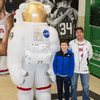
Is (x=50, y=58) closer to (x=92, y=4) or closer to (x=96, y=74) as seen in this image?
(x=96, y=74)

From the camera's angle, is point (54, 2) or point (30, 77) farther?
point (54, 2)

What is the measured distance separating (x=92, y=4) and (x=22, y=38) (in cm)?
265

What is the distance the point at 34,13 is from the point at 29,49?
50 centimetres

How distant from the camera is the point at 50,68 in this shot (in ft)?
7.43

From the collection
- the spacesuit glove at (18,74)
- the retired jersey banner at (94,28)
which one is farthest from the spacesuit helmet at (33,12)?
the retired jersey banner at (94,28)

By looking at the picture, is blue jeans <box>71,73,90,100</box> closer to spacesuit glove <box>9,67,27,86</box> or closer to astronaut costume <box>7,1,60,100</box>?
astronaut costume <box>7,1,60,100</box>

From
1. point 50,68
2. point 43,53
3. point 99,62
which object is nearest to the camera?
point 43,53

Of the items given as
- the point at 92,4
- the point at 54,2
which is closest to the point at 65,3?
the point at 54,2

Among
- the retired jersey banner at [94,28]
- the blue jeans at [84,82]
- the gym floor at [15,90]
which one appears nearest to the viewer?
the blue jeans at [84,82]

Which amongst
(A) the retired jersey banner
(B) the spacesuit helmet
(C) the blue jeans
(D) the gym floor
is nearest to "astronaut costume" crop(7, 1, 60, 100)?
(B) the spacesuit helmet

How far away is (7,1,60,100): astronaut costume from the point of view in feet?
6.90

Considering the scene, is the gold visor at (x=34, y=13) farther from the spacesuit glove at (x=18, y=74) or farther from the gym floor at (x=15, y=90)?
the gym floor at (x=15, y=90)

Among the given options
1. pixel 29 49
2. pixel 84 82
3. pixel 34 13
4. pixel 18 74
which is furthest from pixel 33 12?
pixel 84 82

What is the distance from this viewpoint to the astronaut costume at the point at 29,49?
2.10 metres
